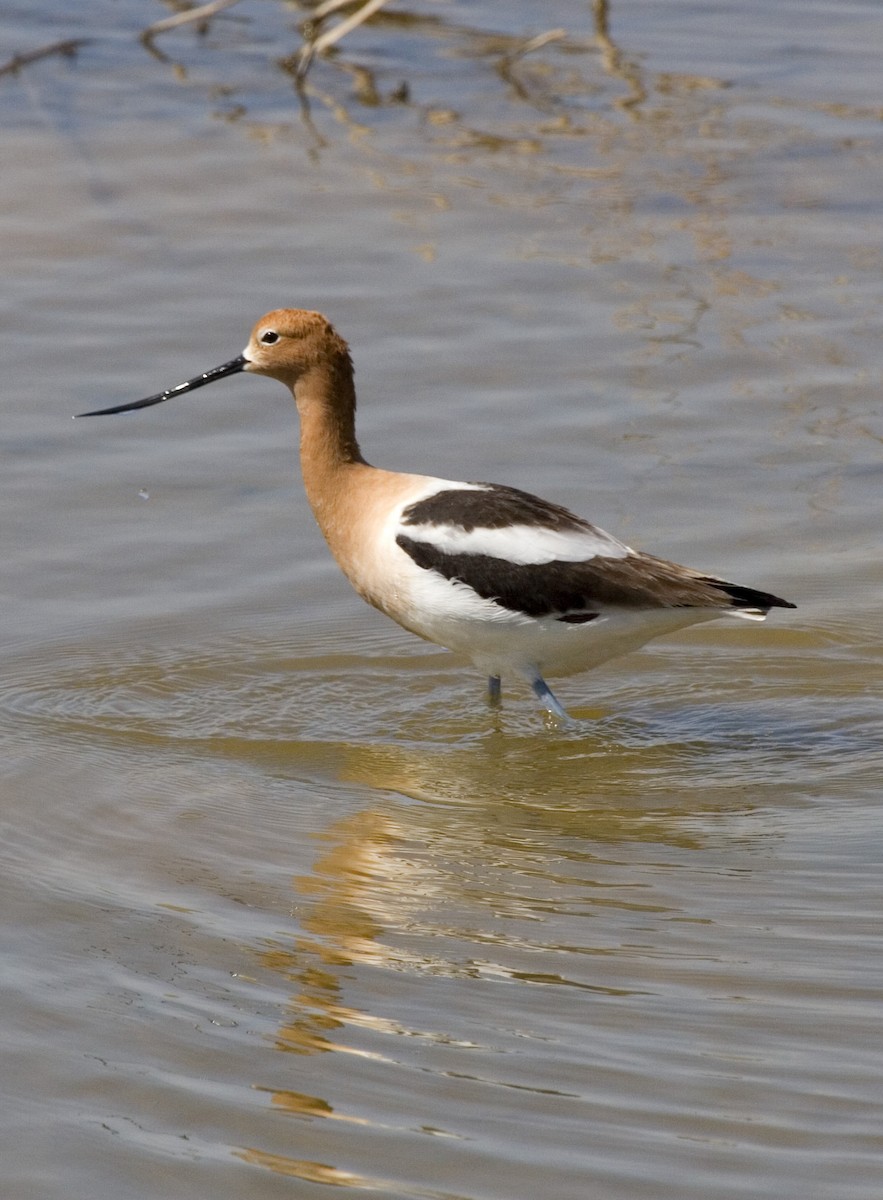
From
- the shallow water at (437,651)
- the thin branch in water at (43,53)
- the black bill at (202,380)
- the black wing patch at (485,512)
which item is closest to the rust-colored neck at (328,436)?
the black bill at (202,380)

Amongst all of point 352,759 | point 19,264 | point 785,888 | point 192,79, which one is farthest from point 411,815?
point 192,79

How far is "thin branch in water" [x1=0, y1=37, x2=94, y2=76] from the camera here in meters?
11.2

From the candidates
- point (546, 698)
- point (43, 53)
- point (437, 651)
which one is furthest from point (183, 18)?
point (546, 698)

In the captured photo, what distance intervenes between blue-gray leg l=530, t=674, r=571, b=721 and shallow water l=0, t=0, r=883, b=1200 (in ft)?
0.41

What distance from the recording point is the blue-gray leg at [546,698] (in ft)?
19.9

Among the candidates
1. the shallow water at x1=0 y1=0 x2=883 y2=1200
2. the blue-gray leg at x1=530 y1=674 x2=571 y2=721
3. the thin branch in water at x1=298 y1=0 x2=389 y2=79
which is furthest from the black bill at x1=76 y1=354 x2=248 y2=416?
the thin branch in water at x1=298 y1=0 x2=389 y2=79

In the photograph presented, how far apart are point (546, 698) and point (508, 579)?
41cm

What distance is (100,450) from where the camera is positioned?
7.62m

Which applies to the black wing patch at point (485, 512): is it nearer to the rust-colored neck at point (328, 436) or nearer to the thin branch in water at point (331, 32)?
the rust-colored neck at point (328, 436)

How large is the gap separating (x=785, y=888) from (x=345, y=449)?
2269 mm

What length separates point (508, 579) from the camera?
5.95 m

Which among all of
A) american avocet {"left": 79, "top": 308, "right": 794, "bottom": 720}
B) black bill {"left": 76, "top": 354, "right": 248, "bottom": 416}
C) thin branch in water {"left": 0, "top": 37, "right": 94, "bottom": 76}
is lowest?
american avocet {"left": 79, "top": 308, "right": 794, "bottom": 720}

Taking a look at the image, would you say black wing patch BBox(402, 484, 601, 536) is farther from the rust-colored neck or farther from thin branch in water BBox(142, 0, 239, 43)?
thin branch in water BBox(142, 0, 239, 43)

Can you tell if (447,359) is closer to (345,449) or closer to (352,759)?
(345,449)
